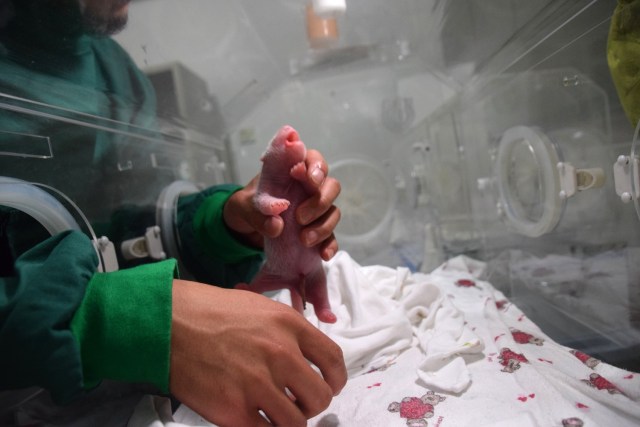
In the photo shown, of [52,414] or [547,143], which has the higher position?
[547,143]

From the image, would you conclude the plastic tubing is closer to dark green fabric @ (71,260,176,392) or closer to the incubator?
the incubator

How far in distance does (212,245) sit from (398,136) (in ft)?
3.63

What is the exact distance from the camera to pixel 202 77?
135 centimetres

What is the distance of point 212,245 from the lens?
112 centimetres

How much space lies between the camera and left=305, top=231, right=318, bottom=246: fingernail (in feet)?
2.55

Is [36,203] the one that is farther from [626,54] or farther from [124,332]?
[626,54]

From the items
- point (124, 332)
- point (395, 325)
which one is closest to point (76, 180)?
point (124, 332)

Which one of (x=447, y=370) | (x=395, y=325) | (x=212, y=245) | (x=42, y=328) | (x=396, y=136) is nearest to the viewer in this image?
(x=42, y=328)

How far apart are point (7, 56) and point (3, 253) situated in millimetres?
327

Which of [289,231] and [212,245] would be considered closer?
[289,231]

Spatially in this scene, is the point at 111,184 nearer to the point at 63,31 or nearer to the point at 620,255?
the point at 63,31

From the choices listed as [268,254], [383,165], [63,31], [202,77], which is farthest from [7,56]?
[383,165]

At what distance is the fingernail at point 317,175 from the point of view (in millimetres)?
752

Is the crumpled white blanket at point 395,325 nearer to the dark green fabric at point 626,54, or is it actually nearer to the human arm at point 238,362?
the human arm at point 238,362
